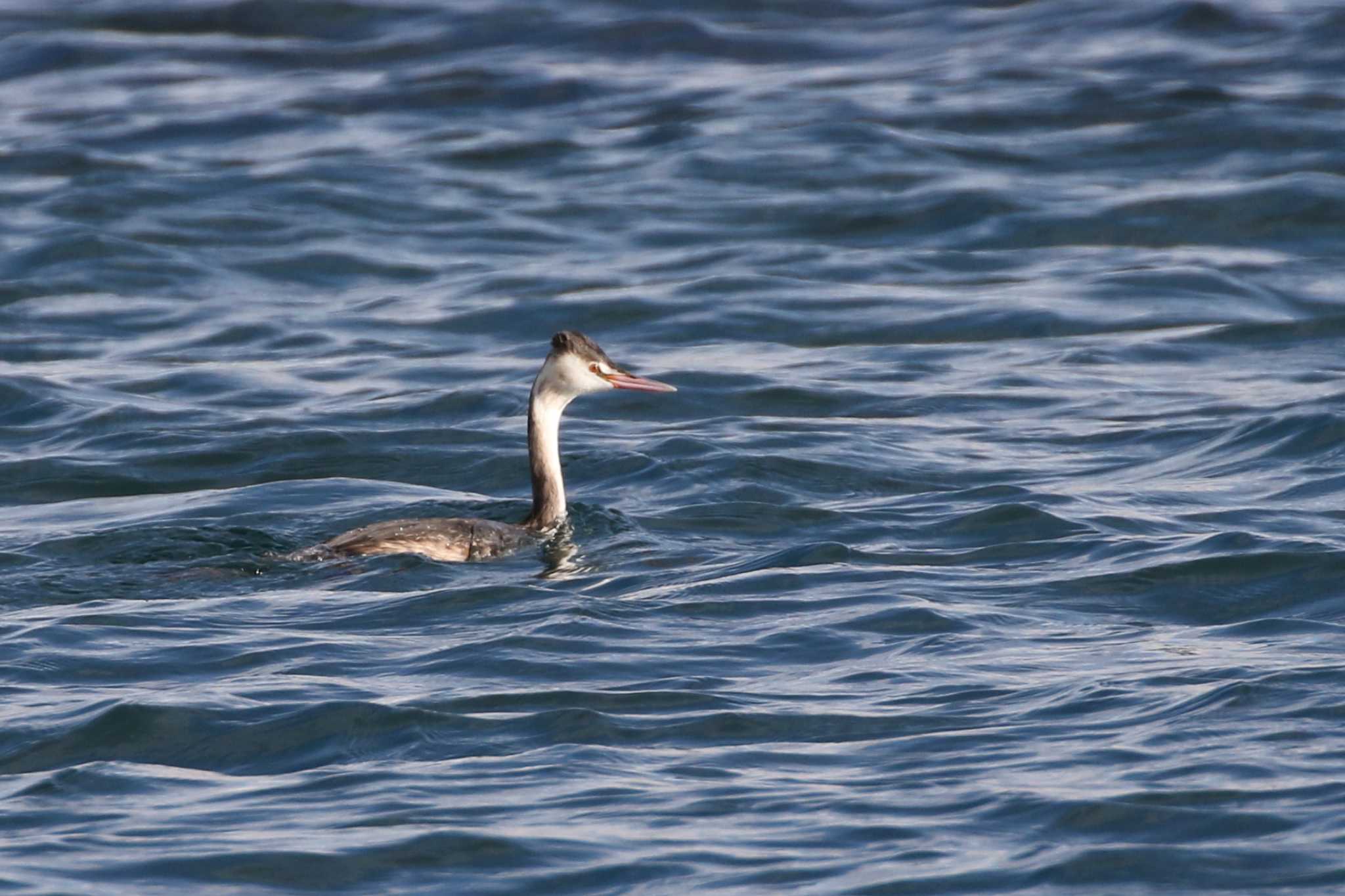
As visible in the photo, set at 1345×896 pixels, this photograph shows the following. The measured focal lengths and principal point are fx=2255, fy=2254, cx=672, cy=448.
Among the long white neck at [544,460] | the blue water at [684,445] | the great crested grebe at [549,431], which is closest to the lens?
the blue water at [684,445]

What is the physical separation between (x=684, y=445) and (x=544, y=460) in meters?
1.74

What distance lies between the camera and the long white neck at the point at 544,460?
11.8 meters

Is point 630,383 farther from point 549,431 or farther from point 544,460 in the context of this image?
point 544,460

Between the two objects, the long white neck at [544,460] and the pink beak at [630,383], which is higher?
the pink beak at [630,383]

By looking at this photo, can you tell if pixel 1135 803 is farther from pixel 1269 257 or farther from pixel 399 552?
pixel 1269 257

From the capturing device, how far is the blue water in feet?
24.1

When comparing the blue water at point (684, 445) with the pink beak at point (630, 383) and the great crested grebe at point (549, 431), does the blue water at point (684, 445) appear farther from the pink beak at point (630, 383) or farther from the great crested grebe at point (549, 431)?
the pink beak at point (630, 383)

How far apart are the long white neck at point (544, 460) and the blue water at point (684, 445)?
0.70 feet

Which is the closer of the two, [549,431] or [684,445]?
[549,431]

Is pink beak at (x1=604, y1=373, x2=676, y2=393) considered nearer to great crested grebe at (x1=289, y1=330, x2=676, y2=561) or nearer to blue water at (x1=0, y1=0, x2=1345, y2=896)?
great crested grebe at (x1=289, y1=330, x2=676, y2=561)

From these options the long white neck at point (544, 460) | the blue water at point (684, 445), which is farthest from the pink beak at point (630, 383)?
the blue water at point (684, 445)

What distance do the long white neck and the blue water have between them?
0.70 ft

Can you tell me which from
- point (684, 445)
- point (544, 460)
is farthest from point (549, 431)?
point (684, 445)

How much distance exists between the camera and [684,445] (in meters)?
13.4
